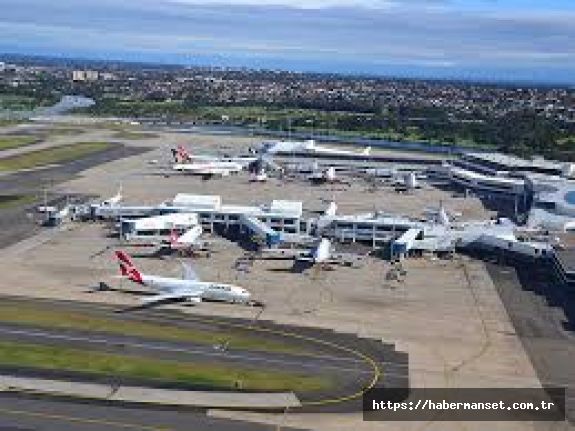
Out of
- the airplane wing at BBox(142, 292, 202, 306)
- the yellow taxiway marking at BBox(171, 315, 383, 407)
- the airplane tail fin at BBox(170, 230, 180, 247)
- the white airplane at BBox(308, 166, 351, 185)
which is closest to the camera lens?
the yellow taxiway marking at BBox(171, 315, 383, 407)

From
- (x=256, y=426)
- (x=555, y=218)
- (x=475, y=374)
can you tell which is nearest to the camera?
(x=256, y=426)

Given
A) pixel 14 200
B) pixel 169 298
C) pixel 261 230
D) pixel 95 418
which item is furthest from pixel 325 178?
pixel 95 418

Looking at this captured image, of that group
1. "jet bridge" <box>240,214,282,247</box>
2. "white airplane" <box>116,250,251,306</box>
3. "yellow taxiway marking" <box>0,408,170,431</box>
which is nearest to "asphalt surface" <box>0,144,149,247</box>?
"jet bridge" <box>240,214,282,247</box>

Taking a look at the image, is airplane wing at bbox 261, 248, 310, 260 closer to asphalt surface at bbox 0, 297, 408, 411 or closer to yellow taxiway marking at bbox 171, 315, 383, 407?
asphalt surface at bbox 0, 297, 408, 411

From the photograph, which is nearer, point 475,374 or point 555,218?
point 475,374

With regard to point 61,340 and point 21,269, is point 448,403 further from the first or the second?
point 21,269

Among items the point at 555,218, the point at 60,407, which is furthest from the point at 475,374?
the point at 555,218

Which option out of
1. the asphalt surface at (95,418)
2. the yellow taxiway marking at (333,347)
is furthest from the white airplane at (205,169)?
the asphalt surface at (95,418)
